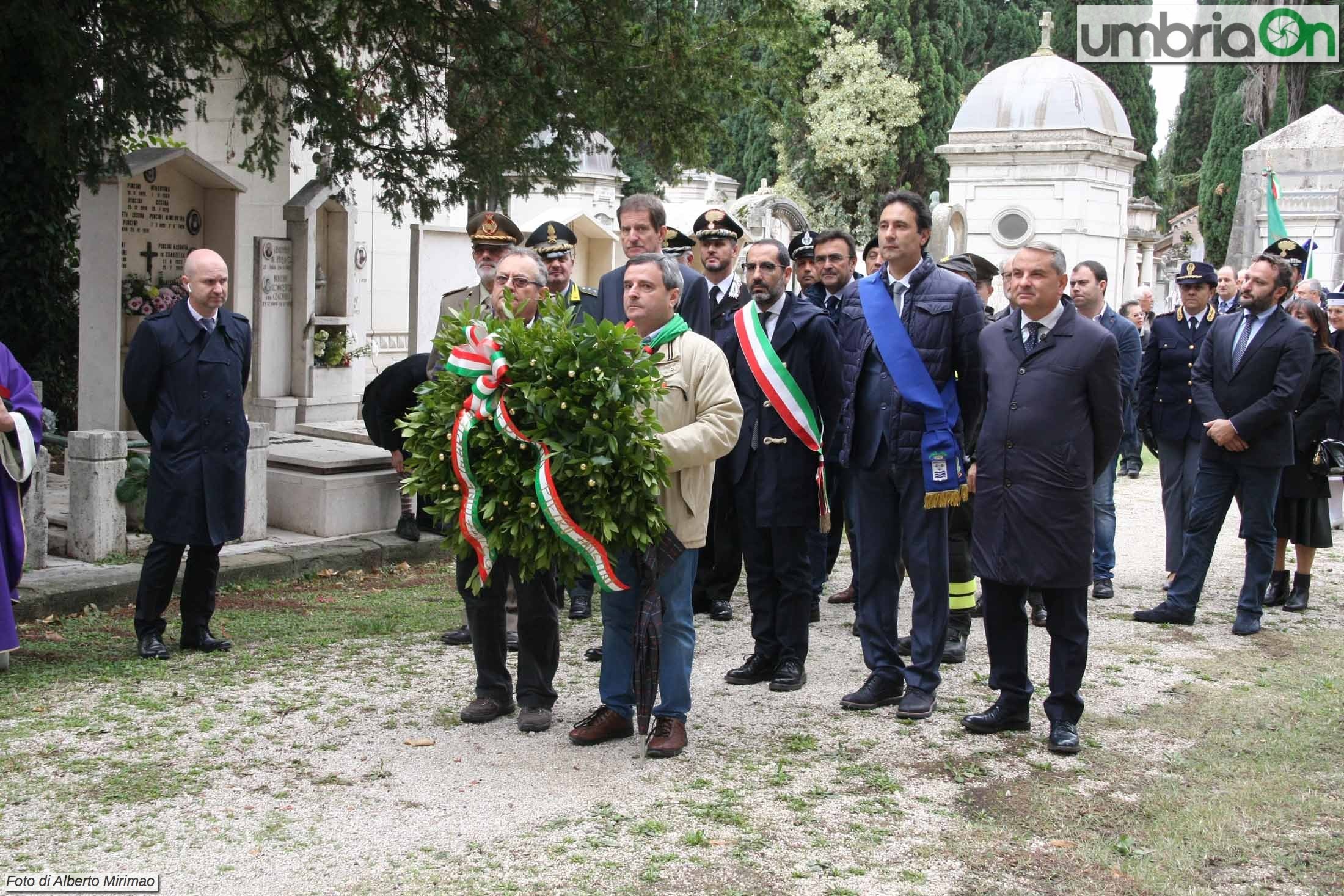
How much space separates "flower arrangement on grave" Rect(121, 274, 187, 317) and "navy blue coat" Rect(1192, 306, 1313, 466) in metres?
8.21

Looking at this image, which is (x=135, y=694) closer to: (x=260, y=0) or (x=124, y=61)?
(x=124, y=61)

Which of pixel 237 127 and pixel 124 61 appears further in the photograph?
pixel 237 127

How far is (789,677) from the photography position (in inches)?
238

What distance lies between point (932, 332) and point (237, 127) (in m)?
10.4

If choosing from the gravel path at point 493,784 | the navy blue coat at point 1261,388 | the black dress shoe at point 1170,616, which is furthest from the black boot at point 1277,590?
the gravel path at point 493,784

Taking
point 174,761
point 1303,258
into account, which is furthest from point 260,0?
point 1303,258

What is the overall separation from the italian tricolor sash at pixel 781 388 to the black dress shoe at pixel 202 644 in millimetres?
2922

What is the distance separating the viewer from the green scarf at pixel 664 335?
502cm

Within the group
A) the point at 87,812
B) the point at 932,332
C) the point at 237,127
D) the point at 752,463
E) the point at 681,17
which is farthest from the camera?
the point at 237,127

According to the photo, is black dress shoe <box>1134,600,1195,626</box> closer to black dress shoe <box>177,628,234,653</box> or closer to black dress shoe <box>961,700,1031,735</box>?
black dress shoe <box>961,700,1031,735</box>

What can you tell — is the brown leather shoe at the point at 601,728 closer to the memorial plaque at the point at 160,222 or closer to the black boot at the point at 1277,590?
the black boot at the point at 1277,590

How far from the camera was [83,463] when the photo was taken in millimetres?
8102

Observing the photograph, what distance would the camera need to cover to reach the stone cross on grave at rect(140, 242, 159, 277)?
11.7 meters

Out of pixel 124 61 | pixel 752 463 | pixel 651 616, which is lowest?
pixel 651 616
